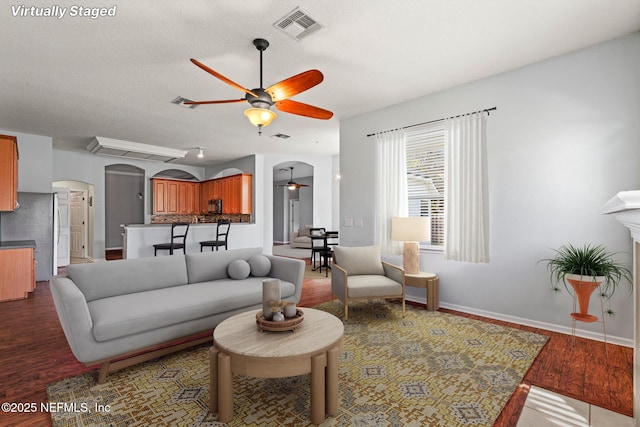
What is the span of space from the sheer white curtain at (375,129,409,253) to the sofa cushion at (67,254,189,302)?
2.76 metres

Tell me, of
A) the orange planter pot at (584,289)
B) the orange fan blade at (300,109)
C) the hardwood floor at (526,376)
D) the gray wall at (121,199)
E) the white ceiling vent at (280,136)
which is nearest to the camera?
the hardwood floor at (526,376)

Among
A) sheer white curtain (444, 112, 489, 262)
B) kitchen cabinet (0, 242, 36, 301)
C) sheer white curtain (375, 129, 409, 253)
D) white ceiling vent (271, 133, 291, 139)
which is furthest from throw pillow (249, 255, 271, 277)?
kitchen cabinet (0, 242, 36, 301)

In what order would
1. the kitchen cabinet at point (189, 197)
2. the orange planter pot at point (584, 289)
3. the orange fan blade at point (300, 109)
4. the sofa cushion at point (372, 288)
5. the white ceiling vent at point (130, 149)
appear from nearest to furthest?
the orange planter pot at point (584, 289), the orange fan blade at point (300, 109), the sofa cushion at point (372, 288), the white ceiling vent at point (130, 149), the kitchen cabinet at point (189, 197)

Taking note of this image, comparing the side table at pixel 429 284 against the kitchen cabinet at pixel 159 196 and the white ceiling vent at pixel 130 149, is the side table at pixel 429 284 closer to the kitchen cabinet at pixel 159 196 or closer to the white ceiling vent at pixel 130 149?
the white ceiling vent at pixel 130 149

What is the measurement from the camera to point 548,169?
330cm

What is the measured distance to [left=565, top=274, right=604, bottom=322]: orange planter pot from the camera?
268 centimetres

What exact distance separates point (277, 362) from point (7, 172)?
5.37 m

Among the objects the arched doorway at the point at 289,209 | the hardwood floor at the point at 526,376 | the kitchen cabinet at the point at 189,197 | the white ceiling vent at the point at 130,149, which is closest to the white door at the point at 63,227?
the white ceiling vent at the point at 130,149

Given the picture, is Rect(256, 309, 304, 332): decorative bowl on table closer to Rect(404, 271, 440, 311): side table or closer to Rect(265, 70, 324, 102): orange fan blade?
Rect(265, 70, 324, 102): orange fan blade

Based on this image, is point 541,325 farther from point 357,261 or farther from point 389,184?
point 389,184

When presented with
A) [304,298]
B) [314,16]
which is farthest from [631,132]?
[304,298]

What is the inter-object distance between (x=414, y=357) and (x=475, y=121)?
2825 mm

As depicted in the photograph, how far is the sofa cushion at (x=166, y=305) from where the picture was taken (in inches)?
89.9

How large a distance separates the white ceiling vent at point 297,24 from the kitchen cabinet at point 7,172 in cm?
467
